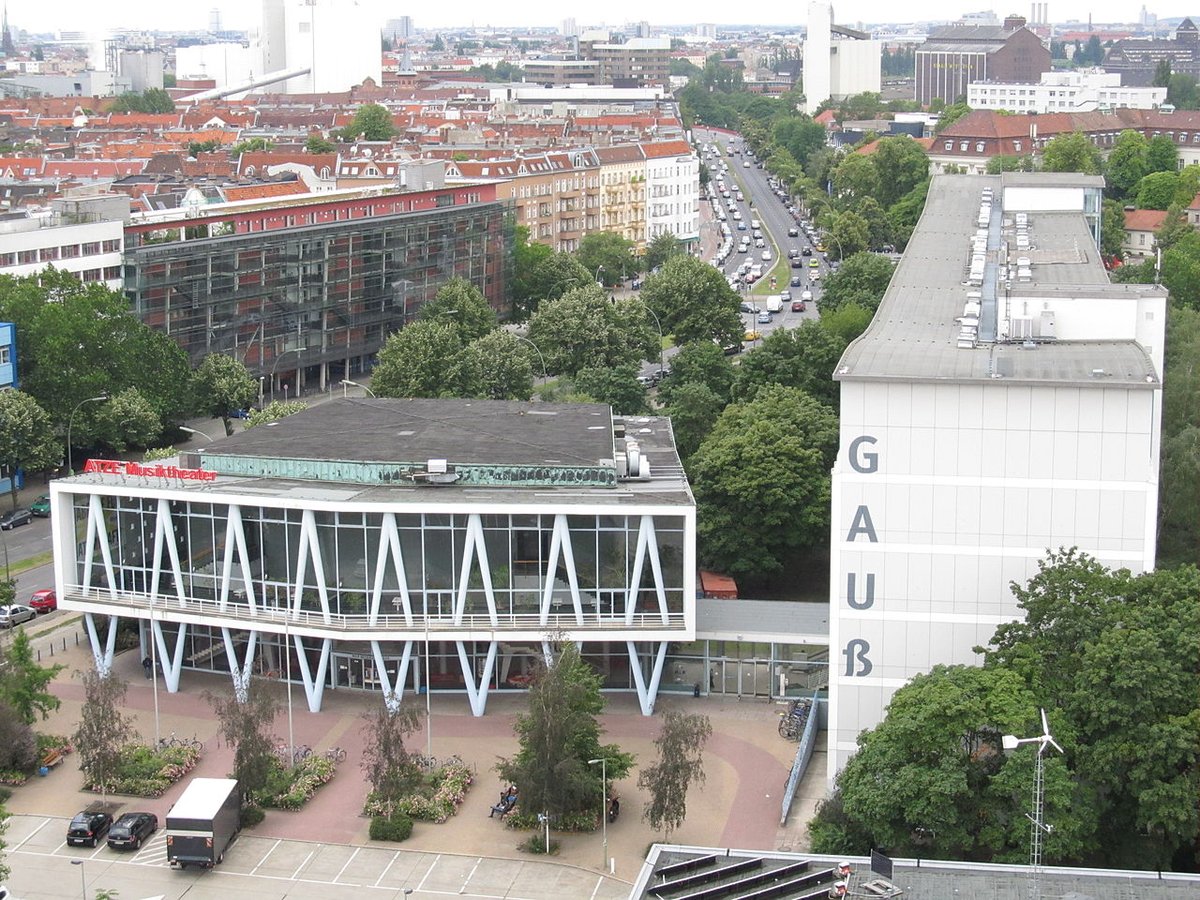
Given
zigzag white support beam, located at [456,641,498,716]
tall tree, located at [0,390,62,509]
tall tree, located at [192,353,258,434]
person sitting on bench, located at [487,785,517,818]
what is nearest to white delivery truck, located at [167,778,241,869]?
person sitting on bench, located at [487,785,517,818]

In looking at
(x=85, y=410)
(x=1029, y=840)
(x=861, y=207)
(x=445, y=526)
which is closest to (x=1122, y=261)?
(x=861, y=207)

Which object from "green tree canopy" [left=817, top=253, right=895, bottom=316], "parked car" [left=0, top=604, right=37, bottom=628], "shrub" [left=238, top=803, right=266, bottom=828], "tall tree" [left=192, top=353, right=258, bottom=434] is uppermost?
"green tree canopy" [left=817, top=253, right=895, bottom=316]

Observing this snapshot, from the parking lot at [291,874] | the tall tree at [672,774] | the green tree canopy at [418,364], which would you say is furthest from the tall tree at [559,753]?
the green tree canopy at [418,364]

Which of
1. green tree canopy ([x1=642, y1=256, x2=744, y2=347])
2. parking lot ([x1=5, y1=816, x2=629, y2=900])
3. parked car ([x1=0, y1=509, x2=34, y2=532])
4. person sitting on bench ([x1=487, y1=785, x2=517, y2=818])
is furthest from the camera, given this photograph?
green tree canopy ([x1=642, y1=256, x2=744, y2=347])

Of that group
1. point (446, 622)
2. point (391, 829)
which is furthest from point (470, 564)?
point (391, 829)

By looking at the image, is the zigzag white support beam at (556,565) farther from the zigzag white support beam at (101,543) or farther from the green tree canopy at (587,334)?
the green tree canopy at (587,334)

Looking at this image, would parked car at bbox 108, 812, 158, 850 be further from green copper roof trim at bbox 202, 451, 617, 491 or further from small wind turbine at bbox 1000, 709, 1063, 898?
small wind turbine at bbox 1000, 709, 1063, 898
